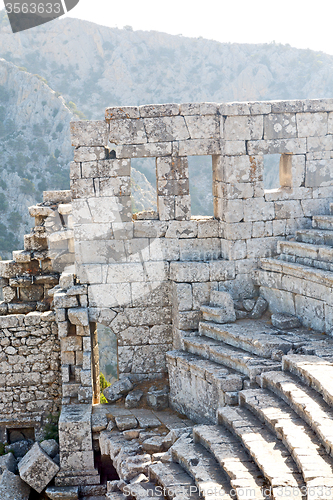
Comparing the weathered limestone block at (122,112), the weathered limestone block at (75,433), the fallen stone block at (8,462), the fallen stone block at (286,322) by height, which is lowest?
the fallen stone block at (8,462)

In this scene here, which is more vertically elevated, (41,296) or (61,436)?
(41,296)

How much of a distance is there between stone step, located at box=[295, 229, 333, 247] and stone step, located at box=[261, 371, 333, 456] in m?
2.62

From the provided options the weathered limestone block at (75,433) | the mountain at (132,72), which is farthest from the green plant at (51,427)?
the mountain at (132,72)

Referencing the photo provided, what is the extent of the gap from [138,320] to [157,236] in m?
1.50

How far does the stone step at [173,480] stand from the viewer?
5575mm

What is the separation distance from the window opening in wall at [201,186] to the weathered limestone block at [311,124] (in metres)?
25.9

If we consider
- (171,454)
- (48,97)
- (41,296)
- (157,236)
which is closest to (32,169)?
(48,97)

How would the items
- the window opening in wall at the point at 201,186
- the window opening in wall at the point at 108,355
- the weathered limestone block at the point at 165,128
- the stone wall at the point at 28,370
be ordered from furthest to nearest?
1. the window opening in wall at the point at 201,186
2. the window opening in wall at the point at 108,355
3. the stone wall at the point at 28,370
4. the weathered limestone block at the point at 165,128

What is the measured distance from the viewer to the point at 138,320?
9.25 m

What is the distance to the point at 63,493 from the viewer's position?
7977mm

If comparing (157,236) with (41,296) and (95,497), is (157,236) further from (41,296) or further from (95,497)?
(95,497)

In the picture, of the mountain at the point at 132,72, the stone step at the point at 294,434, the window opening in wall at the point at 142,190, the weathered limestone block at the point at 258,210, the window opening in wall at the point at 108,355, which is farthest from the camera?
the mountain at the point at 132,72

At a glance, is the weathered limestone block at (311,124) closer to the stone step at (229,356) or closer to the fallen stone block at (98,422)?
the stone step at (229,356)

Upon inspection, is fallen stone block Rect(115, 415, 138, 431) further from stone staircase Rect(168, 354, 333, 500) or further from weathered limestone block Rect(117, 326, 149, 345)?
stone staircase Rect(168, 354, 333, 500)
